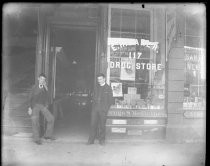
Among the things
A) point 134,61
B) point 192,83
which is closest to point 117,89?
point 134,61

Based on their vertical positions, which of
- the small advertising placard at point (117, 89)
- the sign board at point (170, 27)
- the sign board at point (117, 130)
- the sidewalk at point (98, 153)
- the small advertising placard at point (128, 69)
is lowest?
the sidewalk at point (98, 153)

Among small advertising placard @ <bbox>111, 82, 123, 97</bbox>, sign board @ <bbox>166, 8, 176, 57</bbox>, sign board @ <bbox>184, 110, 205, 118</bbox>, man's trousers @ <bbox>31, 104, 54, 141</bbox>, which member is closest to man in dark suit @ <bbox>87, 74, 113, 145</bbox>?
small advertising placard @ <bbox>111, 82, 123, 97</bbox>

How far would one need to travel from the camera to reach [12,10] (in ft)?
20.6

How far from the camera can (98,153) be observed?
6.45 meters

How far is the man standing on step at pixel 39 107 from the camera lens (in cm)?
692

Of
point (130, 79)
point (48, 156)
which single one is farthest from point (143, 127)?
point (48, 156)

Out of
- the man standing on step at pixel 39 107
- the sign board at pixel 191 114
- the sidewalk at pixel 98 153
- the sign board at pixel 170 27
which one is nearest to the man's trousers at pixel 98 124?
the sidewalk at pixel 98 153

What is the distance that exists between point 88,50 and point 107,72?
37.0 inches

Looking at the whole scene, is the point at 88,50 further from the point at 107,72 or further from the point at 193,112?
the point at 193,112

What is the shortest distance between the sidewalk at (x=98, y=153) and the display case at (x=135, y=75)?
1.72 ft

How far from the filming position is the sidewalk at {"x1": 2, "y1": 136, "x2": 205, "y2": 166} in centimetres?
601

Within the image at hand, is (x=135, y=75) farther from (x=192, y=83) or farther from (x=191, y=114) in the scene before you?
(x=191, y=114)

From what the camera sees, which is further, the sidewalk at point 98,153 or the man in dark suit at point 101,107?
the man in dark suit at point 101,107

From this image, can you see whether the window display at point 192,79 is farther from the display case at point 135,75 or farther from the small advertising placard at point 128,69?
the small advertising placard at point 128,69
